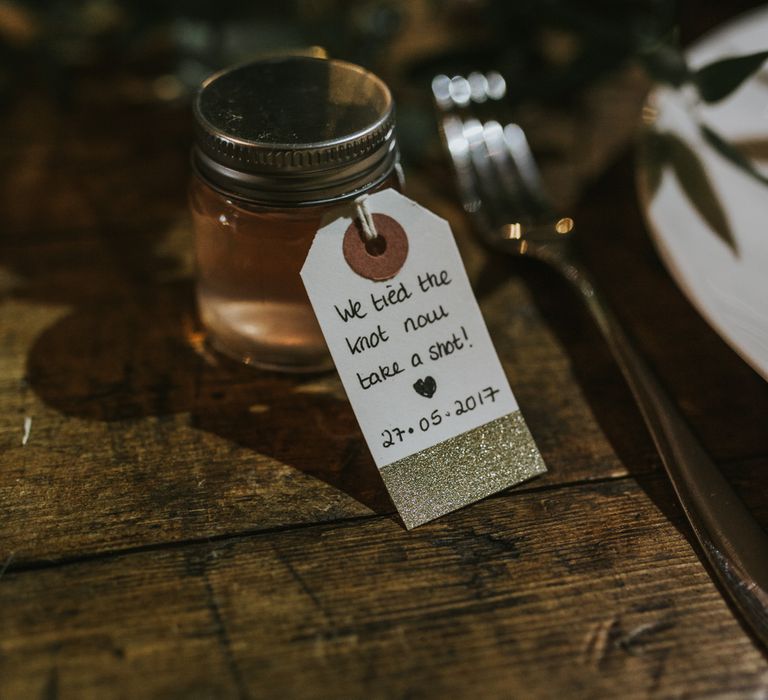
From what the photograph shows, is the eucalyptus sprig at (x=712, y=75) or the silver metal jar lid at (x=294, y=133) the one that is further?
the eucalyptus sprig at (x=712, y=75)

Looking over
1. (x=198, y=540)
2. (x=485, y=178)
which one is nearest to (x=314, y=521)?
(x=198, y=540)

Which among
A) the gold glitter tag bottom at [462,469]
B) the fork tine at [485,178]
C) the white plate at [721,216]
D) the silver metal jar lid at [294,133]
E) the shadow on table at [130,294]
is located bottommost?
the shadow on table at [130,294]

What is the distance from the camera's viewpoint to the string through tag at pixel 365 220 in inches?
18.3

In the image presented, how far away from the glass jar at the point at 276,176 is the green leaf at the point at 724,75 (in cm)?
28

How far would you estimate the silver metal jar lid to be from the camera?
462mm

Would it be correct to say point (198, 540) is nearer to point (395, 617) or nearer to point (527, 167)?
point (395, 617)

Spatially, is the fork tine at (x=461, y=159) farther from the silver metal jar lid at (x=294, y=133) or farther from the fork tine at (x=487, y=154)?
the silver metal jar lid at (x=294, y=133)

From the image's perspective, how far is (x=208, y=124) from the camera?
0.48 m

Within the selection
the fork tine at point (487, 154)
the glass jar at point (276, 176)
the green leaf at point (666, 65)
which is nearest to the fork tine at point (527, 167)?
the fork tine at point (487, 154)

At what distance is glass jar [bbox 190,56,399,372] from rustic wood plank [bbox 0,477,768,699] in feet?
0.49

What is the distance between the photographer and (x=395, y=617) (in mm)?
418

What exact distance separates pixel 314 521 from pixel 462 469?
0.09m

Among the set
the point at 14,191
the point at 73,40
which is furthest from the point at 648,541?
the point at 73,40

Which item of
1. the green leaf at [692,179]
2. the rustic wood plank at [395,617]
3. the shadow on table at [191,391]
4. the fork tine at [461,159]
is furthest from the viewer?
the fork tine at [461,159]
